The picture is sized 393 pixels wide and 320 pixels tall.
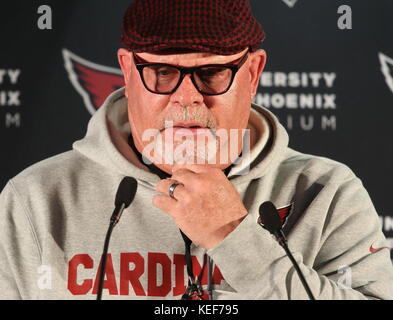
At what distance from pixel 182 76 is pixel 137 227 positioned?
0.36m

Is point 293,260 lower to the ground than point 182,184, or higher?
lower

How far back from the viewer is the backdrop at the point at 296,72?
1.81 m

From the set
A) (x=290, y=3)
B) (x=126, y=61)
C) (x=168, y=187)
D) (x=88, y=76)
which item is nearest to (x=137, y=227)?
(x=168, y=187)

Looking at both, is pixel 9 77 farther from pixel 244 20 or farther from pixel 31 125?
pixel 244 20

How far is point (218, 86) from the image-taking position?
4.55 ft

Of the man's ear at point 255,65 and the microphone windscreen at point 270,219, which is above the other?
the man's ear at point 255,65

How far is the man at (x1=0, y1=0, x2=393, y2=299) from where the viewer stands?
4.22ft

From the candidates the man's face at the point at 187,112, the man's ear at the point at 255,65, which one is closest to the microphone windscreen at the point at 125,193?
the man's face at the point at 187,112

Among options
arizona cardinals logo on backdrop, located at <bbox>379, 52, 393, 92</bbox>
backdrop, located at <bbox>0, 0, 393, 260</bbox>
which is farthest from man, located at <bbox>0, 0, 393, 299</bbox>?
arizona cardinals logo on backdrop, located at <bbox>379, 52, 393, 92</bbox>

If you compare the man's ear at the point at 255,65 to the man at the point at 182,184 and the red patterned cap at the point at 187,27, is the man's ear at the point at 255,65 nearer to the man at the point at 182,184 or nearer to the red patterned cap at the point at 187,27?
the man at the point at 182,184

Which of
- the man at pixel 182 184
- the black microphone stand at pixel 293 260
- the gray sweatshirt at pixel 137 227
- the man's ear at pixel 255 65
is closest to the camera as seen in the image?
the black microphone stand at pixel 293 260

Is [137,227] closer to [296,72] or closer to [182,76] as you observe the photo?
[182,76]

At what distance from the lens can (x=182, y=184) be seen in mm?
1203

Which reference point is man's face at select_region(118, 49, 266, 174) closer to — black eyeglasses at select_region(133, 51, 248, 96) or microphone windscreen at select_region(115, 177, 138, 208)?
black eyeglasses at select_region(133, 51, 248, 96)
